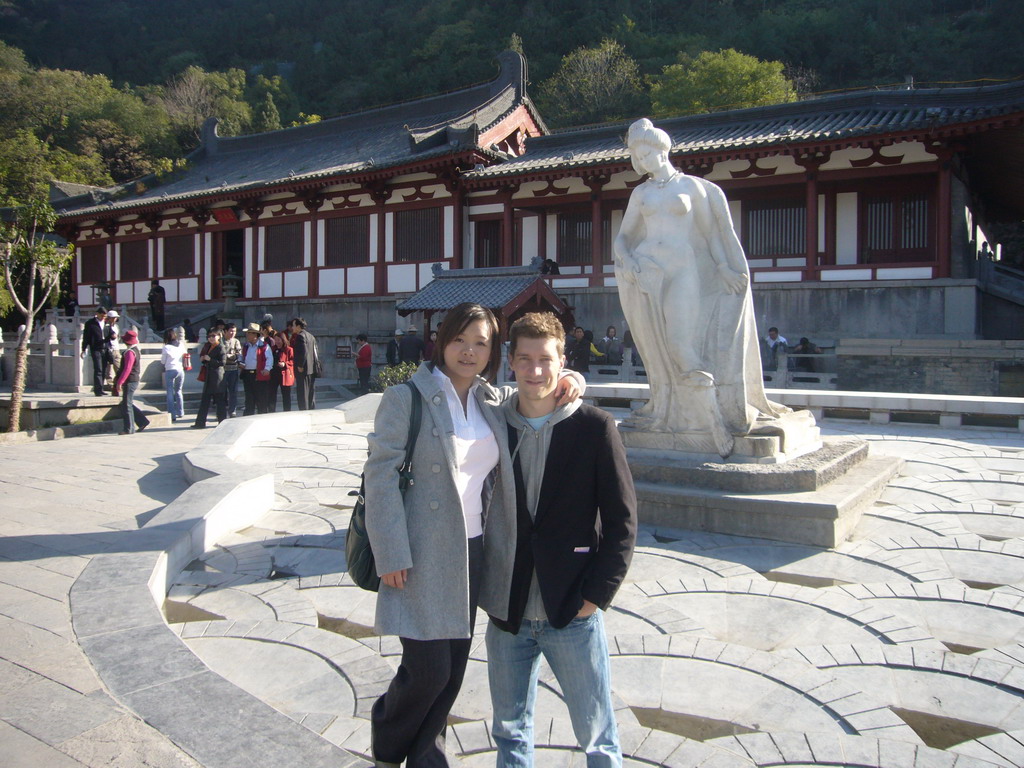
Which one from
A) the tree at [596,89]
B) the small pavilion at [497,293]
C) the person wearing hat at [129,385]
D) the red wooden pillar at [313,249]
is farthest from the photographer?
the tree at [596,89]

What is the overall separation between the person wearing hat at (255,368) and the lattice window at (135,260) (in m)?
15.3

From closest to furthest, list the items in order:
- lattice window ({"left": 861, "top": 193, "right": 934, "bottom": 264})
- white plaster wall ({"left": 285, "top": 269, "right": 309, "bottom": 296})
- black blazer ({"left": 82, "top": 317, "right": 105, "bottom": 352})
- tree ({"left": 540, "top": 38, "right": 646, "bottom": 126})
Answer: black blazer ({"left": 82, "top": 317, "right": 105, "bottom": 352}) < lattice window ({"left": 861, "top": 193, "right": 934, "bottom": 264}) < white plaster wall ({"left": 285, "top": 269, "right": 309, "bottom": 296}) < tree ({"left": 540, "top": 38, "right": 646, "bottom": 126})

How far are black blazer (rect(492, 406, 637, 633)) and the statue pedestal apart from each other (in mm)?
3228

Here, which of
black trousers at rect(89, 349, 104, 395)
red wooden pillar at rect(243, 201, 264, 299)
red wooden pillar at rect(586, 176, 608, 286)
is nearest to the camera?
black trousers at rect(89, 349, 104, 395)

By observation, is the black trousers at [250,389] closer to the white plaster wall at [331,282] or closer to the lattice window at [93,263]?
the white plaster wall at [331,282]

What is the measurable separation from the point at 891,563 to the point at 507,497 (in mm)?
2887

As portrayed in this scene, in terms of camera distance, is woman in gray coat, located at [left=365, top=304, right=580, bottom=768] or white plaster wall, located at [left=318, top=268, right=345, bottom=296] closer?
woman in gray coat, located at [left=365, top=304, right=580, bottom=768]

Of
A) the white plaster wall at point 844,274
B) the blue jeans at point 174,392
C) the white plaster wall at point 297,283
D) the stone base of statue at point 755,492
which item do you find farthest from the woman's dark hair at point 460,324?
the white plaster wall at point 297,283

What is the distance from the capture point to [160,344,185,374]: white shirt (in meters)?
10.9

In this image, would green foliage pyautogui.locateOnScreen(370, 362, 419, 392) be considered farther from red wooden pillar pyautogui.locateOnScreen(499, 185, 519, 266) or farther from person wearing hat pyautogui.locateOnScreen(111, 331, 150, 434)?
red wooden pillar pyautogui.locateOnScreen(499, 185, 519, 266)

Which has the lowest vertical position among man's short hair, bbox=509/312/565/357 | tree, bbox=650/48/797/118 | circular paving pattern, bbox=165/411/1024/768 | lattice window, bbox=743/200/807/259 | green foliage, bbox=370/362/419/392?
circular paving pattern, bbox=165/411/1024/768

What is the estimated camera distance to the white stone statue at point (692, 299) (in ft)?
16.8

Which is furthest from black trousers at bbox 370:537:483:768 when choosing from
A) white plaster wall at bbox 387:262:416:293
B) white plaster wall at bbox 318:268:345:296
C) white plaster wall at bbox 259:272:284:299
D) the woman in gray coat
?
white plaster wall at bbox 259:272:284:299

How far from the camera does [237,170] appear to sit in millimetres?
25672
